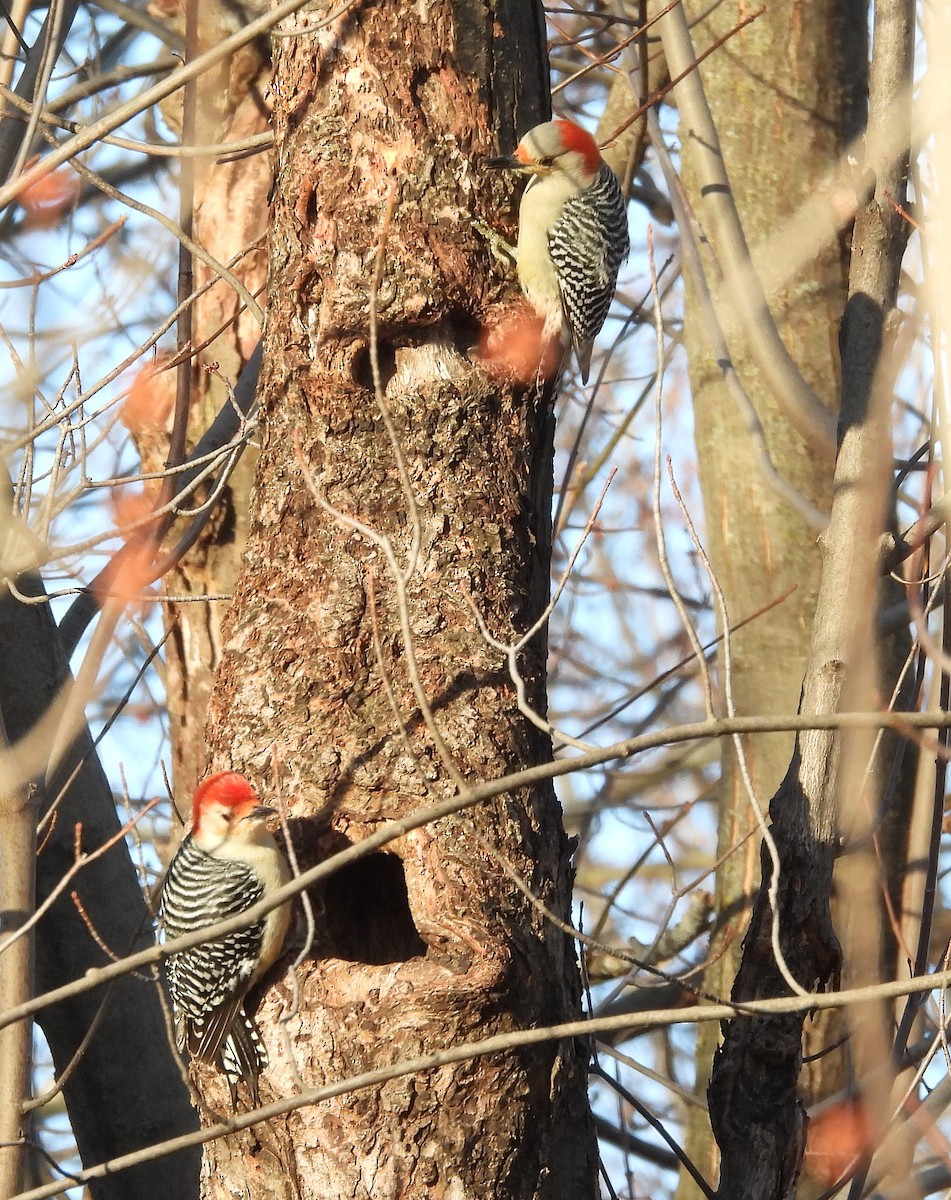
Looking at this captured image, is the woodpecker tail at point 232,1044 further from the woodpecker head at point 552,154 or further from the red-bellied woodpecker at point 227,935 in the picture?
the woodpecker head at point 552,154

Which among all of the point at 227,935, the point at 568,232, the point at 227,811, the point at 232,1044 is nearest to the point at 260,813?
the point at 227,811

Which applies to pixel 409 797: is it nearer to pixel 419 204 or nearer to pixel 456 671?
pixel 456 671

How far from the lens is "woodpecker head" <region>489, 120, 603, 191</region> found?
3.70 m

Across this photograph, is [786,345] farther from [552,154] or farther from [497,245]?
[497,245]

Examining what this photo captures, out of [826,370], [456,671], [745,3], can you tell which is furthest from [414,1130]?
[745,3]

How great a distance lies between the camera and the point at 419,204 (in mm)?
3523

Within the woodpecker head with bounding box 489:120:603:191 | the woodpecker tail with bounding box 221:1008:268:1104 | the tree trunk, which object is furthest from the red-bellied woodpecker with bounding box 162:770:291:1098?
the tree trunk

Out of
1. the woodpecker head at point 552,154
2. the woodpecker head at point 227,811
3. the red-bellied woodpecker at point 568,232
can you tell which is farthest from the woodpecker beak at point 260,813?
the woodpecker head at point 552,154

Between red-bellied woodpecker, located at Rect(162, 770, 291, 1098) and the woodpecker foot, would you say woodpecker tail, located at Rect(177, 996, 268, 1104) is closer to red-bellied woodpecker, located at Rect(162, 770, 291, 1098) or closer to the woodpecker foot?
red-bellied woodpecker, located at Rect(162, 770, 291, 1098)

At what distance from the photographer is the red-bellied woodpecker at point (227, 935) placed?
10.3ft

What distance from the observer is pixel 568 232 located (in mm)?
3957

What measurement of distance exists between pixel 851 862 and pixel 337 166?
2.53 m

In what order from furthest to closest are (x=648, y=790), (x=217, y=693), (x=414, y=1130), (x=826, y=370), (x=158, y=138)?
(x=648, y=790) → (x=158, y=138) → (x=826, y=370) → (x=217, y=693) → (x=414, y=1130)

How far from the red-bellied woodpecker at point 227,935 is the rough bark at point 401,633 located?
0.08 meters
